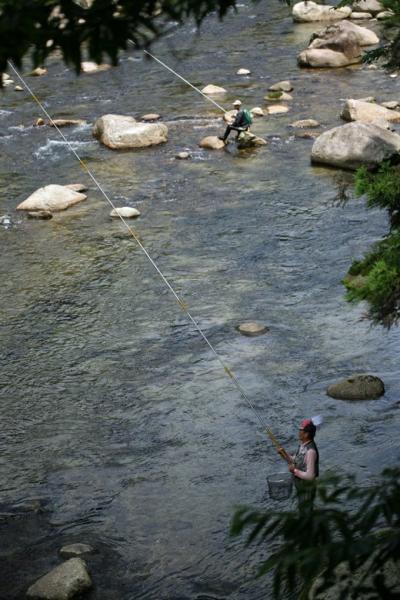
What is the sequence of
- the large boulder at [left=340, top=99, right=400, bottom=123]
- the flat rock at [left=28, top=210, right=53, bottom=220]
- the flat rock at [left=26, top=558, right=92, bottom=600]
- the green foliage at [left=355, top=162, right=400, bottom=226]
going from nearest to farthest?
1. the green foliage at [left=355, top=162, right=400, bottom=226]
2. the flat rock at [left=26, top=558, right=92, bottom=600]
3. the flat rock at [left=28, top=210, right=53, bottom=220]
4. the large boulder at [left=340, top=99, right=400, bottom=123]

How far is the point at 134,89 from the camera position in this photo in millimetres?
26062

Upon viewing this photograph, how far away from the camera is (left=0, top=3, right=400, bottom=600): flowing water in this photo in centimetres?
965

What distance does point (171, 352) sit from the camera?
13.1 m

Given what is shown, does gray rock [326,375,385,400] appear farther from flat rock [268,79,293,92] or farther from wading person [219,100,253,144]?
flat rock [268,79,293,92]

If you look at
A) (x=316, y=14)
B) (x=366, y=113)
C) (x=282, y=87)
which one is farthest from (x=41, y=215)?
(x=316, y=14)

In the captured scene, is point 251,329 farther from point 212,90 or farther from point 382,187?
point 212,90

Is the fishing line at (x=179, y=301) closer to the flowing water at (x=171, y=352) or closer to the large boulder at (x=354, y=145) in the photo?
the flowing water at (x=171, y=352)

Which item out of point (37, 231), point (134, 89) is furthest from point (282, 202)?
point (134, 89)

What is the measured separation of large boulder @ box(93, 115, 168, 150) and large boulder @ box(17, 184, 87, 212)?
9.91 ft

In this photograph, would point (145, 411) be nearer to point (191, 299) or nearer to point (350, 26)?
point (191, 299)

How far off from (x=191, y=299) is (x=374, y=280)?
732 cm

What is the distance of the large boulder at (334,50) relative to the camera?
26797 mm

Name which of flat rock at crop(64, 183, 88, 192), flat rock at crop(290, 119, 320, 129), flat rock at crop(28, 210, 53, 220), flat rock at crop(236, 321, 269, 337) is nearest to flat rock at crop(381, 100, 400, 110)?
flat rock at crop(290, 119, 320, 129)

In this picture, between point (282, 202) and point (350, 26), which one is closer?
point (282, 202)
